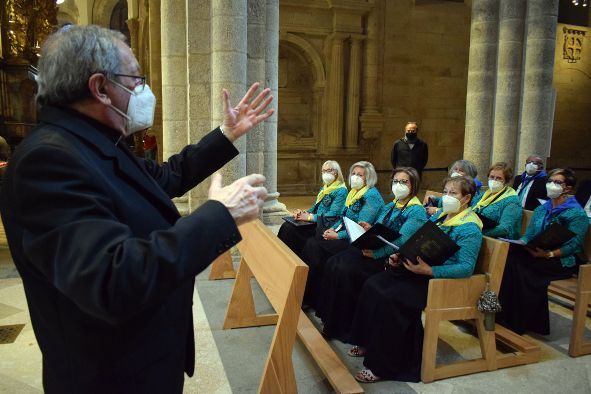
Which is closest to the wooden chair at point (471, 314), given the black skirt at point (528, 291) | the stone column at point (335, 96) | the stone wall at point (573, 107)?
the black skirt at point (528, 291)

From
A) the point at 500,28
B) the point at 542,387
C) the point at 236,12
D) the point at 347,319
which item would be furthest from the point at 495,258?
the point at 500,28

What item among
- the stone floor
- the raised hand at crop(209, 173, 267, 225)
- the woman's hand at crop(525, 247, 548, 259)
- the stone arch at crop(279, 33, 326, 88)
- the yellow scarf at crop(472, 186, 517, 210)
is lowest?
the stone floor

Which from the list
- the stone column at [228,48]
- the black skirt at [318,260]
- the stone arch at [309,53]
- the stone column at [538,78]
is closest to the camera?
the black skirt at [318,260]

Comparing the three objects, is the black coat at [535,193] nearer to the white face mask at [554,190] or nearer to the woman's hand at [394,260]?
the white face mask at [554,190]

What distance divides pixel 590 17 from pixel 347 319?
13019 millimetres

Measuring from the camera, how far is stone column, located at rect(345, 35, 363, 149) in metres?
10.5

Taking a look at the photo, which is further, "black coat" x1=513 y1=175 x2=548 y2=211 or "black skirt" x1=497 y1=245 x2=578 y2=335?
"black coat" x1=513 y1=175 x2=548 y2=211

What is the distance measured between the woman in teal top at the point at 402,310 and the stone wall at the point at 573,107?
11.4 meters

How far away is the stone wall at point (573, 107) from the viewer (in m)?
12.2

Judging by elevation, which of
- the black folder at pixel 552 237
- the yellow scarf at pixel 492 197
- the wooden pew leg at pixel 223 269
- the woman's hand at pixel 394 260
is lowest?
the wooden pew leg at pixel 223 269

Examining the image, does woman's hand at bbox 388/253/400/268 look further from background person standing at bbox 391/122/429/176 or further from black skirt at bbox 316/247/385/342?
background person standing at bbox 391/122/429/176

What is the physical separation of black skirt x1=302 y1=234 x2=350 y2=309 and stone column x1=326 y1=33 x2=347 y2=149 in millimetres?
6793

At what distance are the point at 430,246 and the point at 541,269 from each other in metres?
1.42

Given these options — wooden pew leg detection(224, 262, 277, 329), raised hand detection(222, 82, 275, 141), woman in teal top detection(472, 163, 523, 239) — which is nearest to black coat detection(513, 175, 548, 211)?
woman in teal top detection(472, 163, 523, 239)
